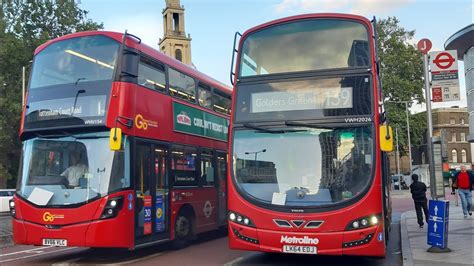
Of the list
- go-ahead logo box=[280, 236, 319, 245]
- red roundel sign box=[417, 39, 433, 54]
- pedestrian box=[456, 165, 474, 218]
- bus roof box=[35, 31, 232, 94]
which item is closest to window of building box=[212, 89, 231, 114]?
bus roof box=[35, 31, 232, 94]

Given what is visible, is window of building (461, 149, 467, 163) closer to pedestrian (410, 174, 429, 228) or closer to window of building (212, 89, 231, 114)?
pedestrian (410, 174, 429, 228)

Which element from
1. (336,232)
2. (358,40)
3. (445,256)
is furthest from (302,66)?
(445,256)

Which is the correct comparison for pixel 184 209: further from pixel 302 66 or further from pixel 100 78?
pixel 302 66

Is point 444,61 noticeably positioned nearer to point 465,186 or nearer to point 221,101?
point 221,101

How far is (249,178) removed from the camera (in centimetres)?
881

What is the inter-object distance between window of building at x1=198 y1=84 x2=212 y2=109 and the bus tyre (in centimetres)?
308

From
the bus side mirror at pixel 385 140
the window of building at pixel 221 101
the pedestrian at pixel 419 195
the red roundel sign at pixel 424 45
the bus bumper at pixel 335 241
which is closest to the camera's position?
the bus bumper at pixel 335 241

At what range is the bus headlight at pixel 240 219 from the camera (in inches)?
337

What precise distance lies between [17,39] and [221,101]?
26237 mm

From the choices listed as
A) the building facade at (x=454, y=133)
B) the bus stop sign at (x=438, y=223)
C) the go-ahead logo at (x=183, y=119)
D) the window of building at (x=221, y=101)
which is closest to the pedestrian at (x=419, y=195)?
the bus stop sign at (x=438, y=223)

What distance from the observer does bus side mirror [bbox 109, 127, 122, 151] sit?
9055 millimetres

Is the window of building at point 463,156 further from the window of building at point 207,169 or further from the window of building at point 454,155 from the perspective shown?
the window of building at point 207,169

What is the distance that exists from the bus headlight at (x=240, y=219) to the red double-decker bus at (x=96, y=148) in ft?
7.03

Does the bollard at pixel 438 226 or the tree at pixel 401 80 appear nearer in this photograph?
the bollard at pixel 438 226
